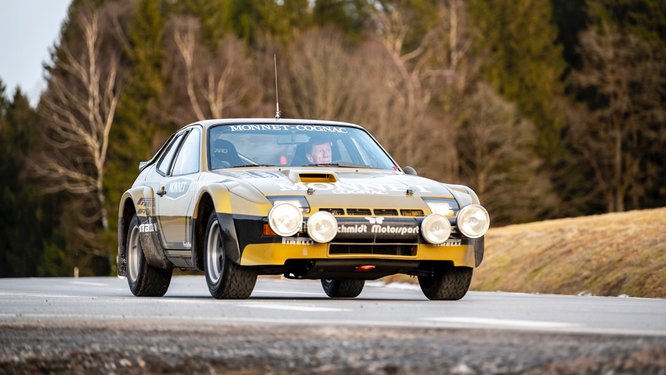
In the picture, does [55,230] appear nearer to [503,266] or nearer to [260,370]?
[503,266]

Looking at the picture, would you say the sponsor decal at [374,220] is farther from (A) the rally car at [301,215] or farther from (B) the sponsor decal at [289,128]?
(B) the sponsor decal at [289,128]

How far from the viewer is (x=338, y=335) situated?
18.4ft

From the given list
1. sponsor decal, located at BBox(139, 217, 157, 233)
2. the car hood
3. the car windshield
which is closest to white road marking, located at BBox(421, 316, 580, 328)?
the car hood

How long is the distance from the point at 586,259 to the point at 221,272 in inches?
250

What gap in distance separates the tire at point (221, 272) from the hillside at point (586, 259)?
471cm

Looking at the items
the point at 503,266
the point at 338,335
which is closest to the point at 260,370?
the point at 338,335

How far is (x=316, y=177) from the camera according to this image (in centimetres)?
895

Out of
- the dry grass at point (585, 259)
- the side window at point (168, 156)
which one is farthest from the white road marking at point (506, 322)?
the dry grass at point (585, 259)

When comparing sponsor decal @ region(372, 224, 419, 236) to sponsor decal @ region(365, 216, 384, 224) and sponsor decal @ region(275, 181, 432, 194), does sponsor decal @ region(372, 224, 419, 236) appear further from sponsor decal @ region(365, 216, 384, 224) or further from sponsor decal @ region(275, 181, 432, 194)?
sponsor decal @ region(275, 181, 432, 194)

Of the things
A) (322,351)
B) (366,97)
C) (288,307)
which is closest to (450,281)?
(288,307)

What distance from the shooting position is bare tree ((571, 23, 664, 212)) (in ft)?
168

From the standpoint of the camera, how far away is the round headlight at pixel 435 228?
27.8ft

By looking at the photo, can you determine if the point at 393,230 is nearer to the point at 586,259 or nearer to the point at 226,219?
the point at 226,219

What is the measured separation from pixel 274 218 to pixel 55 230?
139 feet
